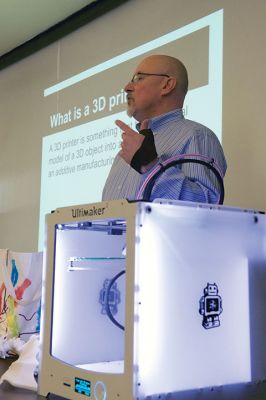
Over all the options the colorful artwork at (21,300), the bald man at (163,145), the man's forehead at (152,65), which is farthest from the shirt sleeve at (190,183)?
the colorful artwork at (21,300)

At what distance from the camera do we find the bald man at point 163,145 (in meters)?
1.08

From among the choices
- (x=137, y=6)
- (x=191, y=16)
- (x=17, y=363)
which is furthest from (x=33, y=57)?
(x=17, y=363)

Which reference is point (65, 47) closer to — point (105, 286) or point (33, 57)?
point (33, 57)

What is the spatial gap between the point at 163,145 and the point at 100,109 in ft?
3.60

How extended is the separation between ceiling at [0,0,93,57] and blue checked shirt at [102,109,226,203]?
53.2 inches

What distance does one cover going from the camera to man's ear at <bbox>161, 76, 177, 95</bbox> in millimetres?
1322

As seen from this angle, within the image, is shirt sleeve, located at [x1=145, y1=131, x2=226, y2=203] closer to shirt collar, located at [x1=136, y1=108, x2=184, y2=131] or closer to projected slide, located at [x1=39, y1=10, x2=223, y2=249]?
shirt collar, located at [x1=136, y1=108, x2=184, y2=131]

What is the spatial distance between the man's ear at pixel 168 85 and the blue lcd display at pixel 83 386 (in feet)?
2.32

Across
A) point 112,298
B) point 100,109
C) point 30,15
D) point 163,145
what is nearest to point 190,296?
point 112,298

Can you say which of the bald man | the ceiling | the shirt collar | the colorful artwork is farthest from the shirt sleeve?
the ceiling

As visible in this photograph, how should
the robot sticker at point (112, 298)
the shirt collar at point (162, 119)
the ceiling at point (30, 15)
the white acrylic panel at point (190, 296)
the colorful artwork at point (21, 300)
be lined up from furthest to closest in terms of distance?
the ceiling at point (30, 15), the colorful artwork at point (21, 300), the shirt collar at point (162, 119), the robot sticker at point (112, 298), the white acrylic panel at point (190, 296)

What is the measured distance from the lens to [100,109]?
2.30 metres

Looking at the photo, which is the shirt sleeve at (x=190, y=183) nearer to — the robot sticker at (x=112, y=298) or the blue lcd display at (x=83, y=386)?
the robot sticker at (x=112, y=298)

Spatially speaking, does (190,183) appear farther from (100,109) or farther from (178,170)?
(100,109)
